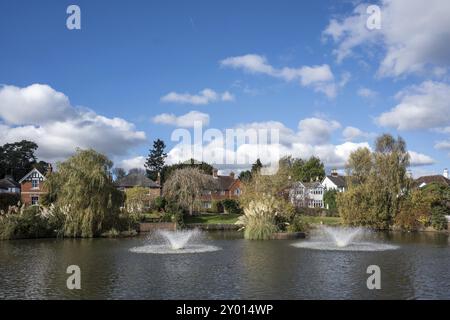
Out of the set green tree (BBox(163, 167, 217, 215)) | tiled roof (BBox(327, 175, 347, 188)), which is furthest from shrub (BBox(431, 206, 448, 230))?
tiled roof (BBox(327, 175, 347, 188))

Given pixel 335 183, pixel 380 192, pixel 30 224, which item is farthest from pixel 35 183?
pixel 335 183

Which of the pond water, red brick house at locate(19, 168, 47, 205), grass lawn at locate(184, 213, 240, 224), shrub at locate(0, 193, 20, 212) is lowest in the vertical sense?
the pond water

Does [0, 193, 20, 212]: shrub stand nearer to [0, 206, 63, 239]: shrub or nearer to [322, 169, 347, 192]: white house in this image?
[0, 206, 63, 239]: shrub

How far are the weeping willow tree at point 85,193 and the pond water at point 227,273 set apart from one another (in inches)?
330

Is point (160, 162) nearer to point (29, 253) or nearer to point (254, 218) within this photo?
point (254, 218)

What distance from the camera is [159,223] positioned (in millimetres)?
47844

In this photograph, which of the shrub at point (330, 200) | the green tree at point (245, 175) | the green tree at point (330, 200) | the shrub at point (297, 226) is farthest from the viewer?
the green tree at point (245, 175)

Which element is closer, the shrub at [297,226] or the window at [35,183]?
the shrub at [297,226]

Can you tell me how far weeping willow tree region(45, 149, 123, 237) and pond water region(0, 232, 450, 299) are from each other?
8.37 meters

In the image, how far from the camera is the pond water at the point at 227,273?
15.7m

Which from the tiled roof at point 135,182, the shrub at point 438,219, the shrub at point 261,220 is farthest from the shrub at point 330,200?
the shrub at point 261,220

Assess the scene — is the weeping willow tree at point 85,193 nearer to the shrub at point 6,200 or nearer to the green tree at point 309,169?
the shrub at point 6,200

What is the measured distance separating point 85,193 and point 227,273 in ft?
73.4

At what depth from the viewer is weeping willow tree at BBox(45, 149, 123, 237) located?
124 feet
